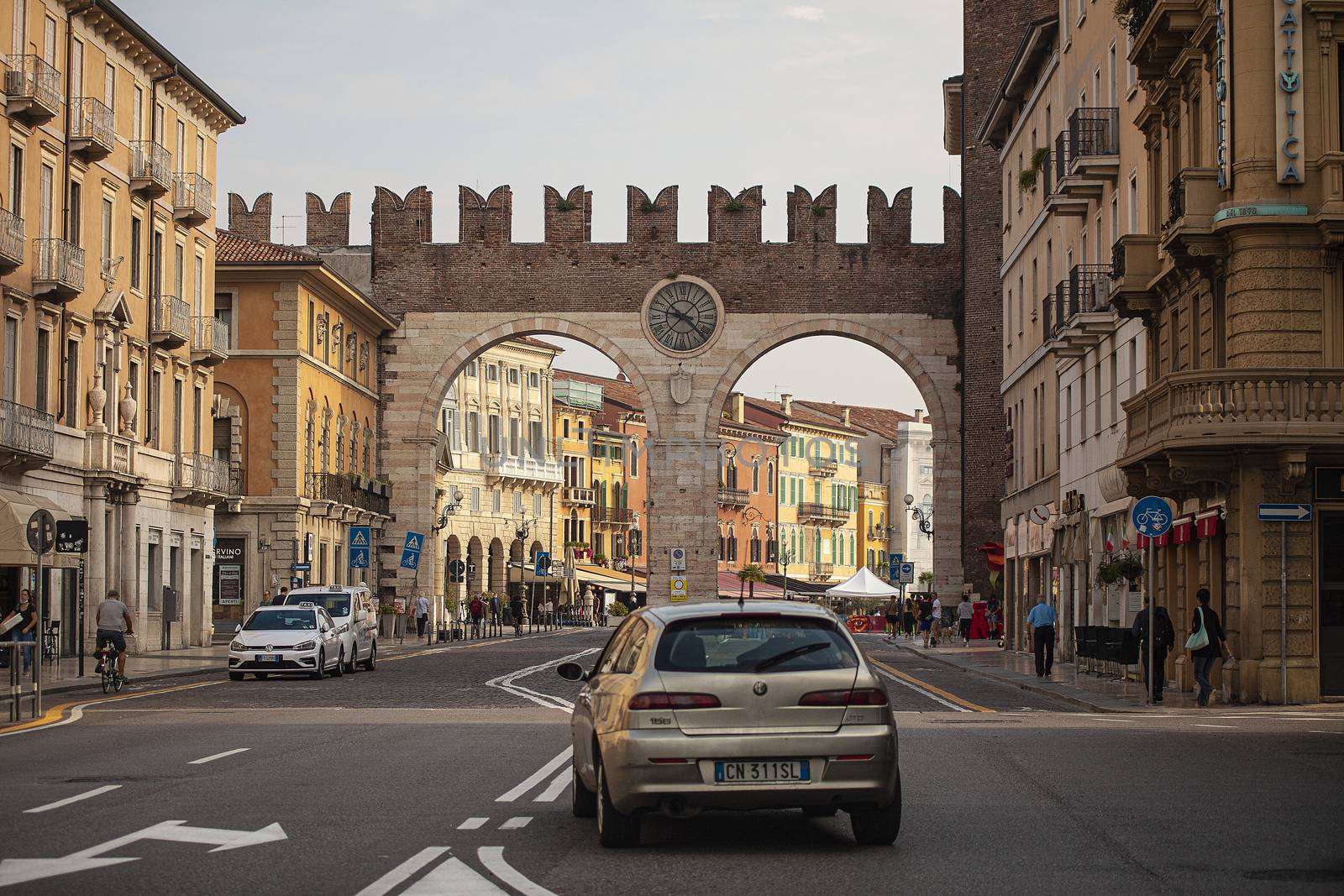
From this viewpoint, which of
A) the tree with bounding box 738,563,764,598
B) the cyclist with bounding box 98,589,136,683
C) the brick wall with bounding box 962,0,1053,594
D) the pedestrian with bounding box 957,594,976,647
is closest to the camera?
the cyclist with bounding box 98,589,136,683

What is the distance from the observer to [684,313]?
211 feet

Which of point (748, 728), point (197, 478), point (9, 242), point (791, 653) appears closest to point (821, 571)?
point (197, 478)

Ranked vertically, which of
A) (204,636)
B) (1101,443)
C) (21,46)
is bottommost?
(204,636)

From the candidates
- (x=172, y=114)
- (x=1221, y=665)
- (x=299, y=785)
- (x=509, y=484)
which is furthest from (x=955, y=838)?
(x=509, y=484)

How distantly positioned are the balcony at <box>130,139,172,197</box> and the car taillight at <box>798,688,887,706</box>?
36.0 m

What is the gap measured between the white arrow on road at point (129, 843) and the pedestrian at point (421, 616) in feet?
162

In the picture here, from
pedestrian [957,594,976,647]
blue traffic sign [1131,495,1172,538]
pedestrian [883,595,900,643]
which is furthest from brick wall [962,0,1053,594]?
blue traffic sign [1131,495,1172,538]

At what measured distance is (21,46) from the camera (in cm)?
3784

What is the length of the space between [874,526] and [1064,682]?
112 metres

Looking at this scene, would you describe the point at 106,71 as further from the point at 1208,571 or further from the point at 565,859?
the point at 565,859

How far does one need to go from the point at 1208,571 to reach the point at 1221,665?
56.4 inches

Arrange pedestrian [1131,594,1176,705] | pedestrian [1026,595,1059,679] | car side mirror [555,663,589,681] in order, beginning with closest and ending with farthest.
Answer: car side mirror [555,663,589,681]
pedestrian [1131,594,1176,705]
pedestrian [1026,595,1059,679]

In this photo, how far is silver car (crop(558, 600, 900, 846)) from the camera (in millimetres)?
10734

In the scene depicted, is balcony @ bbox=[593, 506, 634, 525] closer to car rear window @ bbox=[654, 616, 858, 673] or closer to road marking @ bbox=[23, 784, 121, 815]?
road marking @ bbox=[23, 784, 121, 815]
